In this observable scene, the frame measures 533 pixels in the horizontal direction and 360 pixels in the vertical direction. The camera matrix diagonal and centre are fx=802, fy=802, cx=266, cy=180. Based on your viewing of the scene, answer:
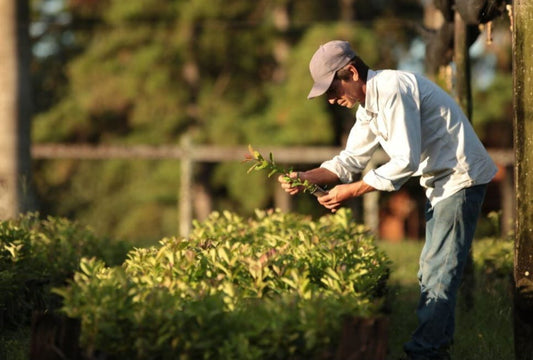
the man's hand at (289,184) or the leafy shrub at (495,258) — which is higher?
the man's hand at (289,184)

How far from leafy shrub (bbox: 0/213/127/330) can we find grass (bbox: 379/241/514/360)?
2568 mm

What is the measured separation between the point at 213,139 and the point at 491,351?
43.2ft

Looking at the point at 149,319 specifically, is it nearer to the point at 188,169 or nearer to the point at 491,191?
the point at 188,169

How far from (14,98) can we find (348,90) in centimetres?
645

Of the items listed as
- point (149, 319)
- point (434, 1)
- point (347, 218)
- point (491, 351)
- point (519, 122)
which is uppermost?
point (434, 1)

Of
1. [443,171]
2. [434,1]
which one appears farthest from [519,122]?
[434,1]

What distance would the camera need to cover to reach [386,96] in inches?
167

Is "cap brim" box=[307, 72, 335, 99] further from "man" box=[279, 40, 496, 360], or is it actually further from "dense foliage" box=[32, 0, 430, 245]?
"dense foliage" box=[32, 0, 430, 245]

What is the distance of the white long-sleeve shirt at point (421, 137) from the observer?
4199 mm

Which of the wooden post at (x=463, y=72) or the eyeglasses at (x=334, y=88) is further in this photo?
the wooden post at (x=463, y=72)

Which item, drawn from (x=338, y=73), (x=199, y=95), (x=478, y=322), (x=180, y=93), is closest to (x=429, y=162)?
(x=338, y=73)

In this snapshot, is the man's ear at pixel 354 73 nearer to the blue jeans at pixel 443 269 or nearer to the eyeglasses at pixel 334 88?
the eyeglasses at pixel 334 88

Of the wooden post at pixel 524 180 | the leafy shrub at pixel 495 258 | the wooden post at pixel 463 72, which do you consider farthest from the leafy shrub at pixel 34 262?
the leafy shrub at pixel 495 258

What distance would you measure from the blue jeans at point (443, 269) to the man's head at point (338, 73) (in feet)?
2.64
